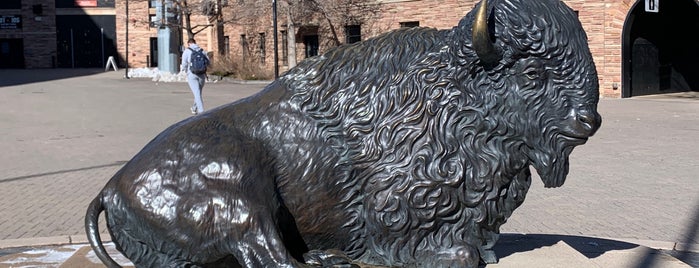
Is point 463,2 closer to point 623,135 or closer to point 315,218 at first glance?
point 623,135

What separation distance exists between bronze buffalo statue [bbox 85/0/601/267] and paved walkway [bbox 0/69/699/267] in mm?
634

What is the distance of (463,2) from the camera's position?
88.8 feet

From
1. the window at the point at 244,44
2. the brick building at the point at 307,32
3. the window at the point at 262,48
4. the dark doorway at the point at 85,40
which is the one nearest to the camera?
Result: the brick building at the point at 307,32

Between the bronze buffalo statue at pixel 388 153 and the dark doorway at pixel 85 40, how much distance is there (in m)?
56.9

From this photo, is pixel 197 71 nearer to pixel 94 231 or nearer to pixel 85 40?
pixel 94 231

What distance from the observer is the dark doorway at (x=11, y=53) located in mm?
56188

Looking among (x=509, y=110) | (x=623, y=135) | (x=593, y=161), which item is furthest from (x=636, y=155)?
(x=509, y=110)

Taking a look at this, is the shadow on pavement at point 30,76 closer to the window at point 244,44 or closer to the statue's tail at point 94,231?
the window at point 244,44

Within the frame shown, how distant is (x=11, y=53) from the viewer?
56312 millimetres

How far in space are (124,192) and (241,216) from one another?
1.30 ft

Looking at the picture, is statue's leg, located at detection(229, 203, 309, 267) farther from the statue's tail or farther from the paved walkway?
the paved walkway

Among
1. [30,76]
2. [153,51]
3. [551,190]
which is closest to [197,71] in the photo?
[551,190]

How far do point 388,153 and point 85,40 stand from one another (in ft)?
191

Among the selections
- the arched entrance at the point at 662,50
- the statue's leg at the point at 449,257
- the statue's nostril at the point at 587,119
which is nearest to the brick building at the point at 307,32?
the arched entrance at the point at 662,50
